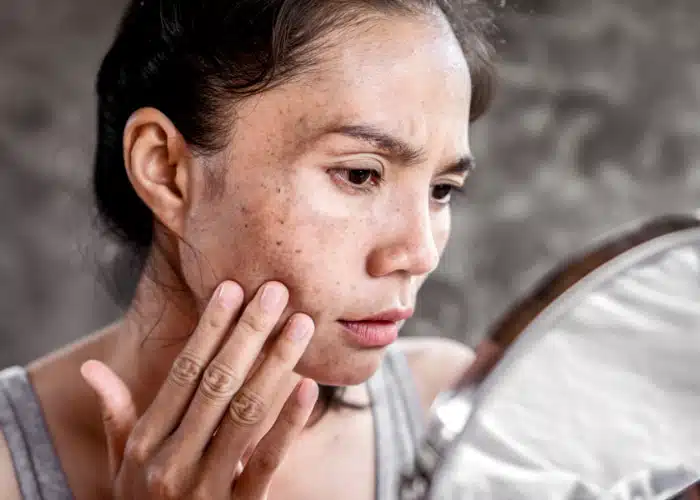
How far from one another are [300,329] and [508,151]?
2.40 ft

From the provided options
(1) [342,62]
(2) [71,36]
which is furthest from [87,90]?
(1) [342,62]

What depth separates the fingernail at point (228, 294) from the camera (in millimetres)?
740

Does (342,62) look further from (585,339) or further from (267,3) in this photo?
(585,339)

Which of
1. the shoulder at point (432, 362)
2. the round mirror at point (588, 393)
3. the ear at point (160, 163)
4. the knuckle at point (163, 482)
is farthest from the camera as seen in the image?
the shoulder at point (432, 362)

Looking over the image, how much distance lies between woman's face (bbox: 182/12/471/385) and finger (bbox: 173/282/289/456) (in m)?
0.04

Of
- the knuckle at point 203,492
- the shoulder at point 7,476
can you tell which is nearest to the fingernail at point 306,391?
the knuckle at point 203,492

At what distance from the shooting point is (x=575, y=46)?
1.35 meters

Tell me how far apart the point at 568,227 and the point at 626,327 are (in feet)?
2.96

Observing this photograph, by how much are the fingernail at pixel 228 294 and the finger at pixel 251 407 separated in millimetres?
53

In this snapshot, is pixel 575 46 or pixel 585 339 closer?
pixel 585 339

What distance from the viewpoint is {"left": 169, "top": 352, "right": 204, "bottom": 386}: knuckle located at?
2.38 ft

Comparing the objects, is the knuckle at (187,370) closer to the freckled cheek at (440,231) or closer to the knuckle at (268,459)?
the knuckle at (268,459)

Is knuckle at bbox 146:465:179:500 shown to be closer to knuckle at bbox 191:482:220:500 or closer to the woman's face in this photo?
knuckle at bbox 191:482:220:500

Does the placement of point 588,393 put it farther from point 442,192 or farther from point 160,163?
point 160,163
